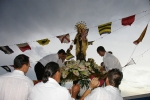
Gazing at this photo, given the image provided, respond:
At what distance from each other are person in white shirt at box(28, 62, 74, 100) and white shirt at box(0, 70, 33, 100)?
26 cm

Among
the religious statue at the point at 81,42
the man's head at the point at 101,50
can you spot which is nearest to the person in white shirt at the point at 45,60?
the man's head at the point at 101,50

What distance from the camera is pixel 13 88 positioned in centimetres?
262

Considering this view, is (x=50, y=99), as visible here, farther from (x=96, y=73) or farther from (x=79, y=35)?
(x=79, y=35)

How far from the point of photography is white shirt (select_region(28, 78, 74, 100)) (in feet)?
7.42

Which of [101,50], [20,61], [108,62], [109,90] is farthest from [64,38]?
[109,90]

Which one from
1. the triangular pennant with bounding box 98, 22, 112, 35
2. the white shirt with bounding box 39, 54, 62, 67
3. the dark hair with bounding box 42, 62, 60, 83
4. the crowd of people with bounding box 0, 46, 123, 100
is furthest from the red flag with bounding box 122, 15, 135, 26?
the dark hair with bounding box 42, 62, 60, 83

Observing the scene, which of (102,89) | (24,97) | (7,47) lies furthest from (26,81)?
(7,47)

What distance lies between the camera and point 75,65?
16.5 ft

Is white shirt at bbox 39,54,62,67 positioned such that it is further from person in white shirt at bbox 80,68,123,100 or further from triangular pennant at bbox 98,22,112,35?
triangular pennant at bbox 98,22,112,35

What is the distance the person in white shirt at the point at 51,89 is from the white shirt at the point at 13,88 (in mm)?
264

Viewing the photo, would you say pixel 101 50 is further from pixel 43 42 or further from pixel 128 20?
pixel 43 42

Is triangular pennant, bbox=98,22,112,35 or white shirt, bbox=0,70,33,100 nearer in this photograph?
white shirt, bbox=0,70,33,100

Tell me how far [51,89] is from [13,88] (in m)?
0.68

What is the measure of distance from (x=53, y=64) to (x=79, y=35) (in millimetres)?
6493
